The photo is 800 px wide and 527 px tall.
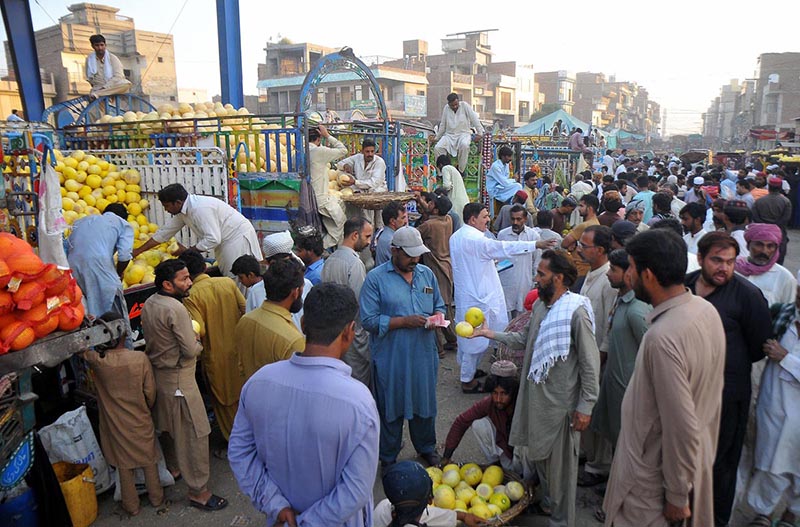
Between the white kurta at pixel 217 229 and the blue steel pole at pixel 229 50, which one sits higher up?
the blue steel pole at pixel 229 50

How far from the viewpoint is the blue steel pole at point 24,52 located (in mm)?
8492

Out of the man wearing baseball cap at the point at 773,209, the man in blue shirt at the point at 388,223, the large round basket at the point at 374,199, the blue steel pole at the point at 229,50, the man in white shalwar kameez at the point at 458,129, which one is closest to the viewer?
the man in blue shirt at the point at 388,223

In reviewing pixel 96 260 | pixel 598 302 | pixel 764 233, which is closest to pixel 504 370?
pixel 598 302

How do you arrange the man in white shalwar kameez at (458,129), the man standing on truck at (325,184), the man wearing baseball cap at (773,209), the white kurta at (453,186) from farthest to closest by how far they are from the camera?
the man in white shalwar kameez at (458,129) < the man wearing baseball cap at (773,209) < the white kurta at (453,186) < the man standing on truck at (325,184)

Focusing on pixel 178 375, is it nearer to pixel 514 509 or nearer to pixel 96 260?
pixel 96 260

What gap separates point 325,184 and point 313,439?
17.1 ft

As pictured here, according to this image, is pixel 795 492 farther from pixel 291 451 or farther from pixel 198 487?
pixel 198 487

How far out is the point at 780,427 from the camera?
3.36 meters

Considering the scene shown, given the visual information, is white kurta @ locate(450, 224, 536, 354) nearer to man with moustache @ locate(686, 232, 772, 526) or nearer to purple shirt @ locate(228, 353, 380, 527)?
man with moustache @ locate(686, 232, 772, 526)

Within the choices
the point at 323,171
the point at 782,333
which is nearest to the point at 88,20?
the point at 323,171

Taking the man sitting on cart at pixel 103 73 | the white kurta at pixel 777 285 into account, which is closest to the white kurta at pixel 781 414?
the white kurta at pixel 777 285

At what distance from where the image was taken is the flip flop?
3887 mm

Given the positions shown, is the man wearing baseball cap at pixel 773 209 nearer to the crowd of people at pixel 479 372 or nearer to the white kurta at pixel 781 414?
the crowd of people at pixel 479 372

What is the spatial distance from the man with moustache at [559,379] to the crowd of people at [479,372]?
0.04 ft
